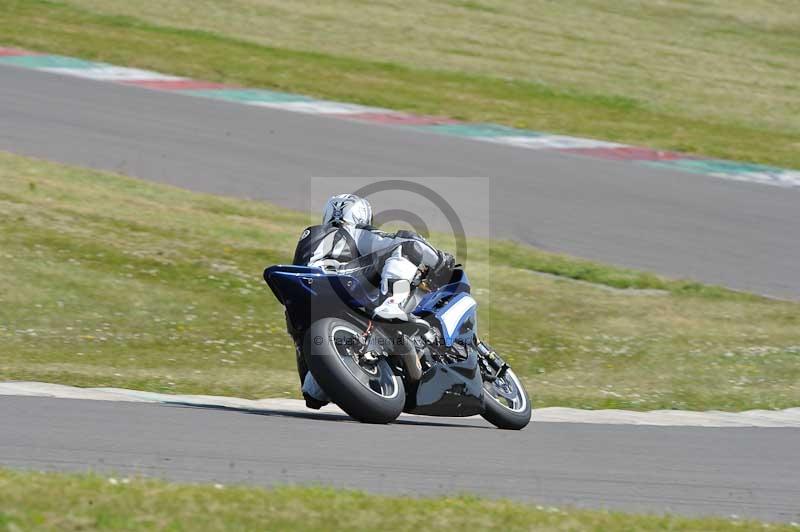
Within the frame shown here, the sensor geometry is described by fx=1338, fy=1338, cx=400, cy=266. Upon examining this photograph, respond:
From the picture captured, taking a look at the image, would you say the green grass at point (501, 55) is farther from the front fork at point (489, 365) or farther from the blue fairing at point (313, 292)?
the blue fairing at point (313, 292)

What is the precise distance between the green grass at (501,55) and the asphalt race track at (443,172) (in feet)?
7.91

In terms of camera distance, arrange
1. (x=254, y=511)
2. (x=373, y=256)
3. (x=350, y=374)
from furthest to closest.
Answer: (x=373, y=256) < (x=350, y=374) < (x=254, y=511)

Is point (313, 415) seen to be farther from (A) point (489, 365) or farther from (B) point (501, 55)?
(B) point (501, 55)

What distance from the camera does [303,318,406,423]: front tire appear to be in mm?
7992

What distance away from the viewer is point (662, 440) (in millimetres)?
9180

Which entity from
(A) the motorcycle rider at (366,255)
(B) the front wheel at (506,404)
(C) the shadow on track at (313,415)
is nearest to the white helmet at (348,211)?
(A) the motorcycle rider at (366,255)

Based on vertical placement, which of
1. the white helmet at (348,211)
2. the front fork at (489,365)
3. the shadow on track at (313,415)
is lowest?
the shadow on track at (313,415)

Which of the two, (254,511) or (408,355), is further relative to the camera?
(408,355)

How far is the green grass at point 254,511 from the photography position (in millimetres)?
5438

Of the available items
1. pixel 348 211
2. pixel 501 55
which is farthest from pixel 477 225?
pixel 501 55

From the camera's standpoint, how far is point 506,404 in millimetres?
9523

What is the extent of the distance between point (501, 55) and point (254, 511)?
2441cm

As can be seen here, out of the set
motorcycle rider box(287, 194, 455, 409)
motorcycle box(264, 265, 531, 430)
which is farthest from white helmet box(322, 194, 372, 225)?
motorcycle box(264, 265, 531, 430)

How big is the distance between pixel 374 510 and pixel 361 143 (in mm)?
15783
